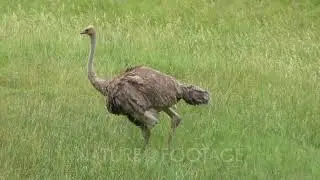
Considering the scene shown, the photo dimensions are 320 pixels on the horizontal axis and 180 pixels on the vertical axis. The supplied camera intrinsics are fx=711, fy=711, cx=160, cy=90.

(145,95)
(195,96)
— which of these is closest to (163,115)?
(195,96)

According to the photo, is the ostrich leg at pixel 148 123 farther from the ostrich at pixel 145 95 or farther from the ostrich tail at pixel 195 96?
the ostrich tail at pixel 195 96

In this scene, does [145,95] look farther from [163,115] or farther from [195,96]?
[163,115]

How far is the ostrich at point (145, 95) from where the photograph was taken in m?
7.88

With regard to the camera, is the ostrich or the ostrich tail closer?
the ostrich

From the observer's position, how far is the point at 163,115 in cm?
963

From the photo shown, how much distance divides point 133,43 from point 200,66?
6.11 ft

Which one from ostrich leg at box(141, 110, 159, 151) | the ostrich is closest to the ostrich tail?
the ostrich

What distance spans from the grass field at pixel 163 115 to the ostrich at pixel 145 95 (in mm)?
348

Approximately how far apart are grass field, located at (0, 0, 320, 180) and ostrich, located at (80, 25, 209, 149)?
0.35 metres

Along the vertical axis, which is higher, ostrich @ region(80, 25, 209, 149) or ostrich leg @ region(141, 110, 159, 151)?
ostrich @ region(80, 25, 209, 149)

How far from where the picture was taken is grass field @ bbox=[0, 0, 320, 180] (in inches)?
291

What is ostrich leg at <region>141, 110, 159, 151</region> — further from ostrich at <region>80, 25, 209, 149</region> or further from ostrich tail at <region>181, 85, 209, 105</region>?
ostrich tail at <region>181, 85, 209, 105</region>

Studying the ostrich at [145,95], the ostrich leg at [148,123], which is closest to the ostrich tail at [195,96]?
the ostrich at [145,95]

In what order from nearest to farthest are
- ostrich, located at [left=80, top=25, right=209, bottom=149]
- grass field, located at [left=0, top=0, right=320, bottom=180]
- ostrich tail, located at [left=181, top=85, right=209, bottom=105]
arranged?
1. grass field, located at [left=0, top=0, right=320, bottom=180]
2. ostrich, located at [left=80, top=25, right=209, bottom=149]
3. ostrich tail, located at [left=181, top=85, right=209, bottom=105]
